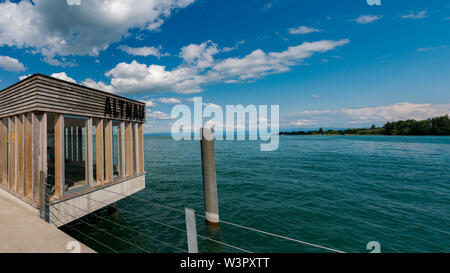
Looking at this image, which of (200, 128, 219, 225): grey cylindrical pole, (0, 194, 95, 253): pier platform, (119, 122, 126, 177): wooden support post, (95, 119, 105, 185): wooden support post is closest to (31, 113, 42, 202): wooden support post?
(0, 194, 95, 253): pier platform

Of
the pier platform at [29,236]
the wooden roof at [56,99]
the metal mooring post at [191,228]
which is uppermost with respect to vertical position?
the wooden roof at [56,99]

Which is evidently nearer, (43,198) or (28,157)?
(43,198)

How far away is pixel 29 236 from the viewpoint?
13.6 feet

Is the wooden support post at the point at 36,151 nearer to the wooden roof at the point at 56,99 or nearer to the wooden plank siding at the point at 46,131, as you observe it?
the wooden plank siding at the point at 46,131

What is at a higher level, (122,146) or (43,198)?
(122,146)

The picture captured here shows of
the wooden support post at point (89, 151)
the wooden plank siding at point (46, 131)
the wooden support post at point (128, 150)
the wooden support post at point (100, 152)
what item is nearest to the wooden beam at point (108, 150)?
the wooden plank siding at point (46, 131)

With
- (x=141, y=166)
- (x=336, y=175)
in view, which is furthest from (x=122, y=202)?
(x=336, y=175)

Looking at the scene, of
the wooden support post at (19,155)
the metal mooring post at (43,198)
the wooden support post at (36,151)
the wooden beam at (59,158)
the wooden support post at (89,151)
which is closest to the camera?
the metal mooring post at (43,198)

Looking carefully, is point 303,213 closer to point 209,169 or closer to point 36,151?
point 209,169

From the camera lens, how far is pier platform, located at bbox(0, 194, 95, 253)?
364cm

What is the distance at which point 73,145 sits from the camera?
12969mm

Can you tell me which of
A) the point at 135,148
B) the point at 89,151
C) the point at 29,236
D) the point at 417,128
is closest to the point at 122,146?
the point at 135,148

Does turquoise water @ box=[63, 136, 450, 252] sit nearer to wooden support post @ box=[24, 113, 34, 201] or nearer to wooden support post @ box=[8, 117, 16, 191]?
wooden support post @ box=[24, 113, 34, 201]

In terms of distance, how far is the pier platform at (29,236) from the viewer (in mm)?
3639
